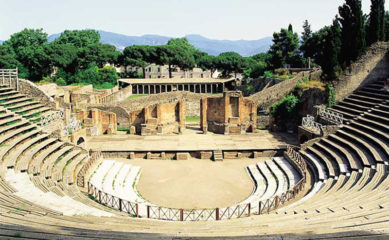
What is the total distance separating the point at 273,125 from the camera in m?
31.1

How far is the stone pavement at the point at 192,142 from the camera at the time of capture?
84.2 feet

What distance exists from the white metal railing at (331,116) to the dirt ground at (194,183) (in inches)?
232

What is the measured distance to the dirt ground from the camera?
59.3 ft

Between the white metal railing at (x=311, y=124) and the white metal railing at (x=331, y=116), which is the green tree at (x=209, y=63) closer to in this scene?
the white metal railing at (x=311, y=124)

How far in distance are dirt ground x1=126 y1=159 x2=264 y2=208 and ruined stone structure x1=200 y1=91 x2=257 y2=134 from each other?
691cm

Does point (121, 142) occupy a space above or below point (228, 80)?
below

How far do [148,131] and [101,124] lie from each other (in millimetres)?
4108

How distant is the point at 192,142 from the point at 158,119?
4665mm

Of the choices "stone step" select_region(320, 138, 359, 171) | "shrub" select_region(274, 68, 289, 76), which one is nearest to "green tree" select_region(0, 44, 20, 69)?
"shrub" select_region(274, 68, 289, 76)

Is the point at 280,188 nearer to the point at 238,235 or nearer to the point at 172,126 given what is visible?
the point at 238,235

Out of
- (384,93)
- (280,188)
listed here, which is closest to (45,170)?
(280,188)

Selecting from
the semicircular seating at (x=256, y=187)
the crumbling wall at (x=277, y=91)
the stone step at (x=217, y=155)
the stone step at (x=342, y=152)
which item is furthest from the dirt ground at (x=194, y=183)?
the crumbling wall at (x=277, y=91)

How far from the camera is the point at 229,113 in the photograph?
31453mm

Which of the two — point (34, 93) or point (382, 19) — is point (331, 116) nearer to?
point (382, 19)
